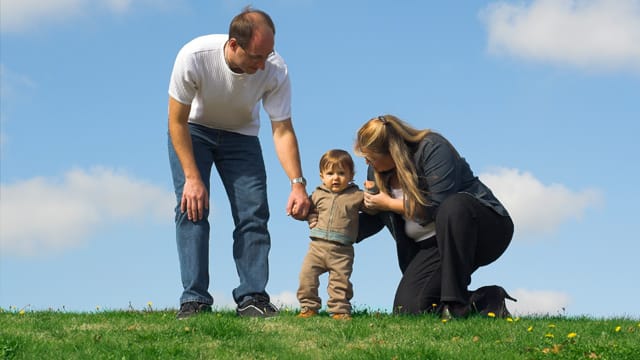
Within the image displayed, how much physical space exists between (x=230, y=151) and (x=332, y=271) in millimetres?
1674

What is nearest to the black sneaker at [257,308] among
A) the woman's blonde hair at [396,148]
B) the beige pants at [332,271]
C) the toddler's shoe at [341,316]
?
the beige pants at [332,271]

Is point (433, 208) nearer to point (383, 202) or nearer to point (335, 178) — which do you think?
point (383, 202)

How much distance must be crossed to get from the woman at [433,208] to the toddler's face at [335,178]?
0.82 ft

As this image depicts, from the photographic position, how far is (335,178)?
375 inches

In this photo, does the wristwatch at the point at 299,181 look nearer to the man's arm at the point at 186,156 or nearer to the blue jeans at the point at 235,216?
the blue jeans at the point at 235,216

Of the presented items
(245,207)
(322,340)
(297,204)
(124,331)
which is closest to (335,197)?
(297,204)

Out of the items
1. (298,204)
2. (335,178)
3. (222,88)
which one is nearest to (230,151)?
(222,88)

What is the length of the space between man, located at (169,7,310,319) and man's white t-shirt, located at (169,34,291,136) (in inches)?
0.4

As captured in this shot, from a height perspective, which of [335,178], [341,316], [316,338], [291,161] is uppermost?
[291,161]

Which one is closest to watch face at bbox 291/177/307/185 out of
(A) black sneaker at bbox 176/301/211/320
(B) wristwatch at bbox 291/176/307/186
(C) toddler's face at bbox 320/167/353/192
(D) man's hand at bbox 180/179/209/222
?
(B) wristwatch at bbox 291/176/307/186

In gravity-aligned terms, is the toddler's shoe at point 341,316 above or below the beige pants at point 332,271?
below

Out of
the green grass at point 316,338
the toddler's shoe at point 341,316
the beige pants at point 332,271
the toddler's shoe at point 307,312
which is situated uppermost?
the beige pants at point 332,271

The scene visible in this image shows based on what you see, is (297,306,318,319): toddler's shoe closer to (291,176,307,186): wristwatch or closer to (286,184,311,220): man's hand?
(286,184,311,220): man's hand

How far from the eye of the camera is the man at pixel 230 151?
9477mm
